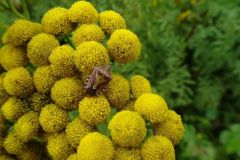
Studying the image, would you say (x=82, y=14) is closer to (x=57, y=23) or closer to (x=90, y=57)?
(x=57, y=23)

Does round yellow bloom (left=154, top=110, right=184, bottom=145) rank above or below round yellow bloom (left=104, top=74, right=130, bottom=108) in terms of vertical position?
below

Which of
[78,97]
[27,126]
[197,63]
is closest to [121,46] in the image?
[78,97]

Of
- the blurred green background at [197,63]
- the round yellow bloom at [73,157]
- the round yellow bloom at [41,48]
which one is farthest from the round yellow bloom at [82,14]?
the blurred green background at [197,63]

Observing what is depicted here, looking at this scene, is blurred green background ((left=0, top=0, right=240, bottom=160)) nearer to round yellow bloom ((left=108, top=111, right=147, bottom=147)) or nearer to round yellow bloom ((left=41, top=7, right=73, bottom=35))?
round yellow bloom ((left=41, top=7, right=73, bottom=35))

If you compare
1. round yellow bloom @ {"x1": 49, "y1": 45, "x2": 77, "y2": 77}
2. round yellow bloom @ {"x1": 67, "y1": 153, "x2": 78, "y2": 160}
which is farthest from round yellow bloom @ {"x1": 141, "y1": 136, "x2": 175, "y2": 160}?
round yellow bloom @ {"x1": 49, "y1": 45, "x2": 77, "y2": 77}

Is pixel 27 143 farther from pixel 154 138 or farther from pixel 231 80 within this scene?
pixel 231 80

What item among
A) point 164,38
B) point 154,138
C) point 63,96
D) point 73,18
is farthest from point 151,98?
point 164,38
